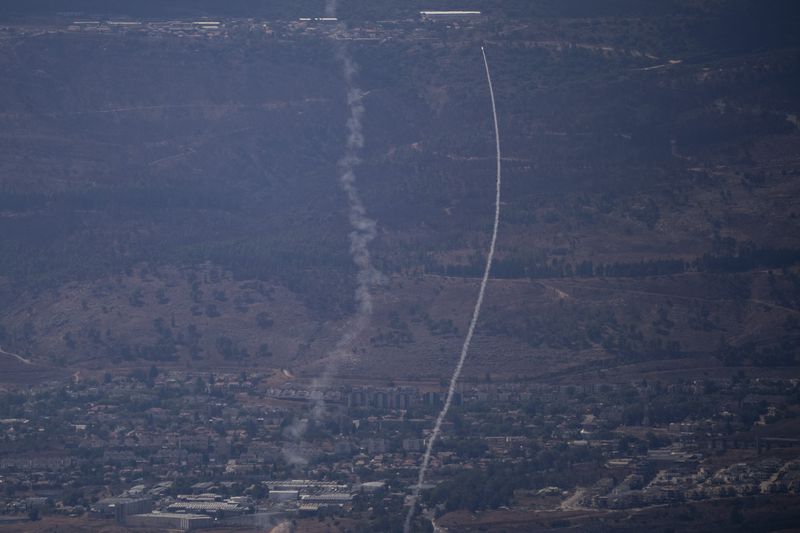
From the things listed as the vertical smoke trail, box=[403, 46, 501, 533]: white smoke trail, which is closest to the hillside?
box=[403, 46, 501, 533]: white smoke trail

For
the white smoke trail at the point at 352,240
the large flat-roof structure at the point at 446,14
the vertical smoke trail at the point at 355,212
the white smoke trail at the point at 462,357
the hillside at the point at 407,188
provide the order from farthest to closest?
the large flat-roof structure at the point at 446,14 < the vertical smoke trail at the point at 355,212 < the hillside at the point at 407,188 < the white smoke trail at the point at 352,240 < the white smoke trail at the point at 462,357

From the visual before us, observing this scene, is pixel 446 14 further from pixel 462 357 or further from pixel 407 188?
pixel 462 357

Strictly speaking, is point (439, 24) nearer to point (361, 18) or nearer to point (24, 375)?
point (361, 18)

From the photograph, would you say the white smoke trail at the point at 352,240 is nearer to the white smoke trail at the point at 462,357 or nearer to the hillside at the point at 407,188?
the hillside at the point at 407,188

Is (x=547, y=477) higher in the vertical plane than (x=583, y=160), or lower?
lower

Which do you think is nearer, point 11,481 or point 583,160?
point 11,481

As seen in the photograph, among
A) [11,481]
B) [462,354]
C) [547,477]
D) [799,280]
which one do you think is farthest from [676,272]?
[11,481]

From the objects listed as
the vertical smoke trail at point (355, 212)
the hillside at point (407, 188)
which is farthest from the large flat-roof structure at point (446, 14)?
the vertical smoke trail at point (355, 212)

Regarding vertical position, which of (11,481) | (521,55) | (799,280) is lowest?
(11,481)

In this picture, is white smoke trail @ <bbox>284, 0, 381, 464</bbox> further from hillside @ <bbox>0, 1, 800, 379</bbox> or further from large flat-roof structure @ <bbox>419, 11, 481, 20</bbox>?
large flat-roof structure @ <bbox>419, 11, 481, 20</bbox>
